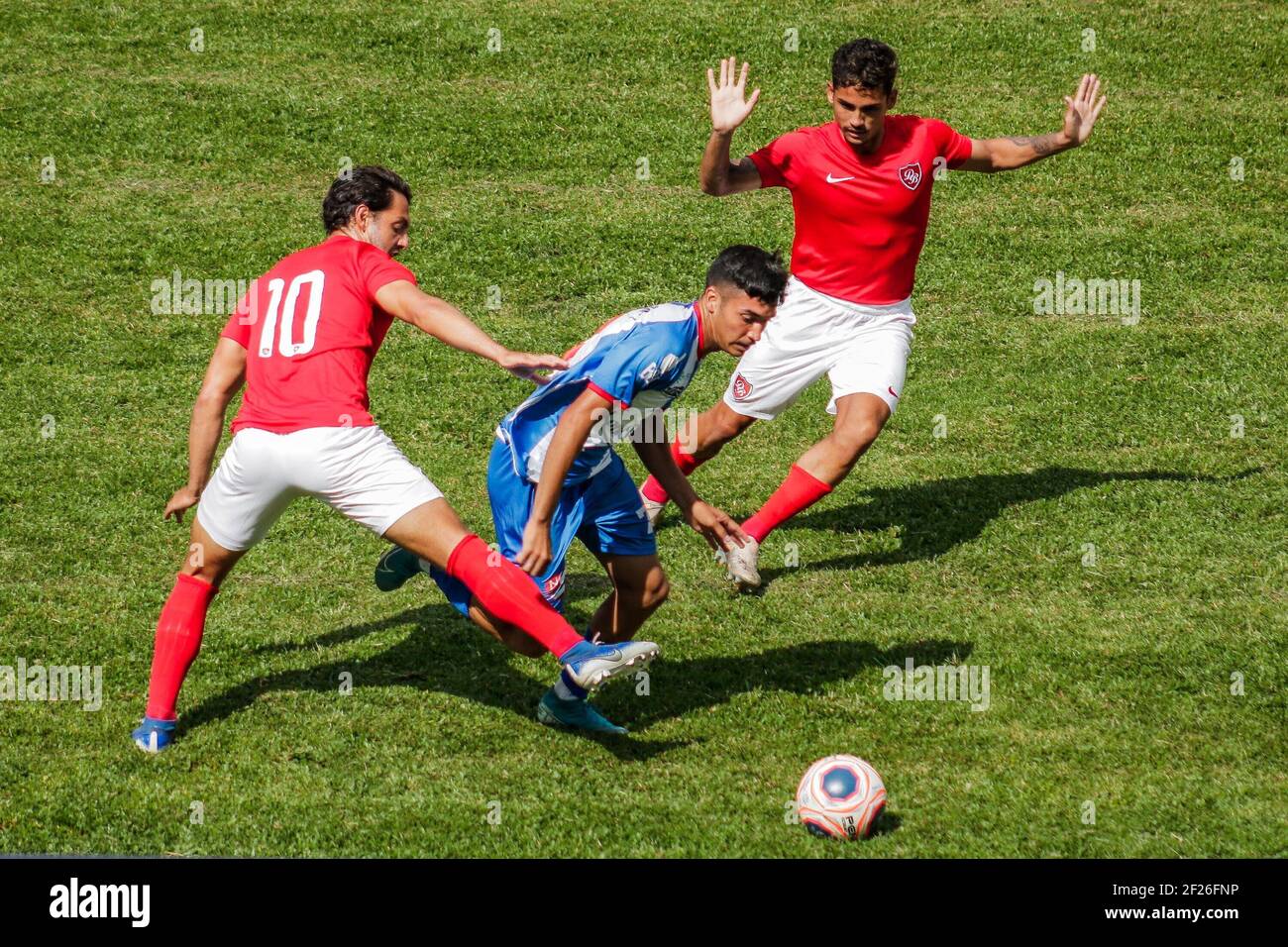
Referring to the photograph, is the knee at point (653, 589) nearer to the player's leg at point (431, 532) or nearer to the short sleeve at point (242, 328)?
the player's leg at point (431, 532)

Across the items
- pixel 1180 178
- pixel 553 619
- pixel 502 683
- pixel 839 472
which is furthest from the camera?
pixel 1180 178

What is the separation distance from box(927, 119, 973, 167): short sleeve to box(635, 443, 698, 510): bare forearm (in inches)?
122

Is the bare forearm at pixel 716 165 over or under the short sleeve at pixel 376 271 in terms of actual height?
over

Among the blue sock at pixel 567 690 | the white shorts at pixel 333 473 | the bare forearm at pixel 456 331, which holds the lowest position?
the blue sock at pixel 567 690

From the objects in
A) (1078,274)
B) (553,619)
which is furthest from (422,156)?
(553,619)

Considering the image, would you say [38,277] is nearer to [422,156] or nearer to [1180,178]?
[422,156]

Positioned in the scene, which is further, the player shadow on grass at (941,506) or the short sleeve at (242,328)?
the player shadow on grass at (941,506)

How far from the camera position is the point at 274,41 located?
53.9ft

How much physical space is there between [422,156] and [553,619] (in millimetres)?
9443

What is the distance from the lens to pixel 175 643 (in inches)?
273

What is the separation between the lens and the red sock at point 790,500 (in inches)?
344

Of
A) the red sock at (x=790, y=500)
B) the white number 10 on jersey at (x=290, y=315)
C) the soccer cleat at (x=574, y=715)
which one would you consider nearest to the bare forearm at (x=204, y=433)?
the white number 10 on jersey at (x=290, y=315)

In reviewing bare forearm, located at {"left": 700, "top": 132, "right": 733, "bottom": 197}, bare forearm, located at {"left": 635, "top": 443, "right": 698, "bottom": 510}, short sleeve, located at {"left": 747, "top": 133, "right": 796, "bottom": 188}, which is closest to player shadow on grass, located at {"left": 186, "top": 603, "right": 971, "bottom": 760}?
bare forearm, located at {"left": 635, "top": 443, "right": 698, "bottom": 510}

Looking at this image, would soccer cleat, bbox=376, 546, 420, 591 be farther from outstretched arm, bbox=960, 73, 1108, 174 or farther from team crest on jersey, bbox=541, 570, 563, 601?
outstretched arm, bbox=960, 73, 1108, 174
